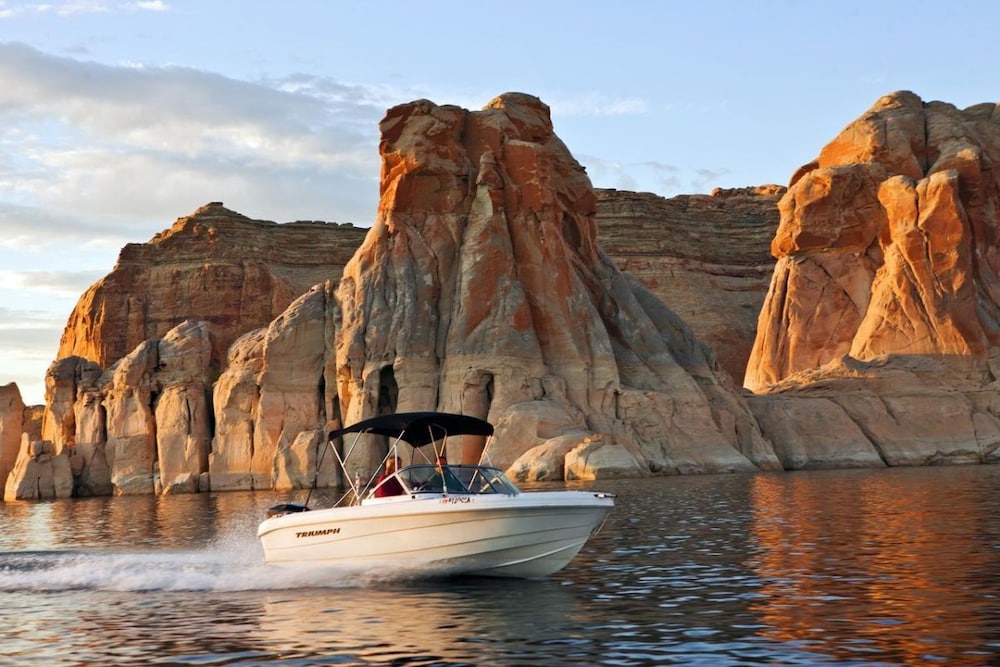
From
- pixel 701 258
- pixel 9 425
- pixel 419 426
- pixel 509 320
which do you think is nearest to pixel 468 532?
pixel 419 426

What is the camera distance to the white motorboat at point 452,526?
2281cm

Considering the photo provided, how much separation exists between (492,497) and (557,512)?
1.20 metres

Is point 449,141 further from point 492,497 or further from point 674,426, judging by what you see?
point 492,497

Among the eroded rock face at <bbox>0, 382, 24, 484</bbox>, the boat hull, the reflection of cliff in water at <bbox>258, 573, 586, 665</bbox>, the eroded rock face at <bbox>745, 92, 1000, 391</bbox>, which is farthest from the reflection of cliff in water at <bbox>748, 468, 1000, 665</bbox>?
the eroded rock face at <bbox>0, 382, 24, 484</bbox>

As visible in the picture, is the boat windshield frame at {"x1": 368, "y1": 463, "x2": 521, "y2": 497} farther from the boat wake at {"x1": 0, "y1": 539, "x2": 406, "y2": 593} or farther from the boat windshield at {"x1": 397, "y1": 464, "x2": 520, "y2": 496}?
the boat wake at {"x1": 0, "y1": 539, "x2": 406, "y2": 593}

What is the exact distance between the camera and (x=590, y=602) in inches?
808

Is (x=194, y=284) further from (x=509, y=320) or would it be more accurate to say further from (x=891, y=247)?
(x=891, y=247)

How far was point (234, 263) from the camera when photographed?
431 ft

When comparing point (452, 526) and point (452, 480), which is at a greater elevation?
point (452, 480)

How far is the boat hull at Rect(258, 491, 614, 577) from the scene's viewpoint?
22.8 m

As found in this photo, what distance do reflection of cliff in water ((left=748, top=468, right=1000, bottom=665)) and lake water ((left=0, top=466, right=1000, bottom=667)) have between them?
6 centimetres

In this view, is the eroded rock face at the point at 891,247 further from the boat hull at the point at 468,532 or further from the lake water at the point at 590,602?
the boat hull at the point at 468,532

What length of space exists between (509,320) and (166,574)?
44.1 meters

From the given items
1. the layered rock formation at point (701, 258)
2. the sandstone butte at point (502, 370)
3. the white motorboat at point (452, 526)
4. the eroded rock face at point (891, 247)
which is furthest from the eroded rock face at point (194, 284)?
the white motorboat at point (452, 526)
